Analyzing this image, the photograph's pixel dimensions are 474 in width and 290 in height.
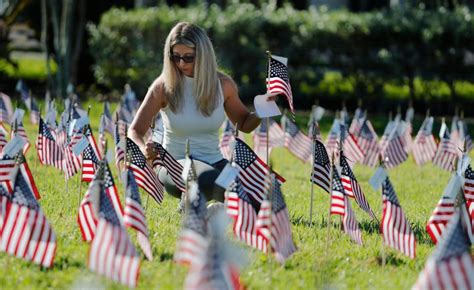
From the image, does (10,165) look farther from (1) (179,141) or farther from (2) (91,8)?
(2) (91,8)

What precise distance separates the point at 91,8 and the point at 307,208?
15.5m

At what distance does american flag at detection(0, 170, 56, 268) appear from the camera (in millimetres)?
5848

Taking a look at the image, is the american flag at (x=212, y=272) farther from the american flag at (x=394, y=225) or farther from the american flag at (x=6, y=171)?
the american flag at (x=6, y=171)

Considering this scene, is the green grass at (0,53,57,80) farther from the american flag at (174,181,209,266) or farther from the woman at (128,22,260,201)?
the american flag at (174,181,209,266)

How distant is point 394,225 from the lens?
6199 mm

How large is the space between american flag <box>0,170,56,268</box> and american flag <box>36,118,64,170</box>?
11.5ft

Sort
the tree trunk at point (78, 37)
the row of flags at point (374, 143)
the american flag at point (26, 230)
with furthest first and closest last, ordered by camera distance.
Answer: the tree trunk at point (78, 37), the row of flags at point (374, 143), the american flag at point (26, 230)

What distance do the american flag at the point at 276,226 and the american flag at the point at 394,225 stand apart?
2.06ft

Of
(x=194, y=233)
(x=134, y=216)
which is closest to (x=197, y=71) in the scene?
(x=134, y=216)

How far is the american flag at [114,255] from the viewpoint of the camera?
534 cm

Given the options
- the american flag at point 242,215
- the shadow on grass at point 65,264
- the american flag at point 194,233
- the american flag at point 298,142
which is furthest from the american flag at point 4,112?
the american flag at point 194,233

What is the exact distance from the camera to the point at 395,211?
6.20m

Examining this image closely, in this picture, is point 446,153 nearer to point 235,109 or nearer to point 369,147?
point 369,147

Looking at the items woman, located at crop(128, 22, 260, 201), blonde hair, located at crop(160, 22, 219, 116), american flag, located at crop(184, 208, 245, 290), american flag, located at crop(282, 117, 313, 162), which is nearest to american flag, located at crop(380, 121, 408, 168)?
american flag, located at crop(282, 117, 313, 162)
